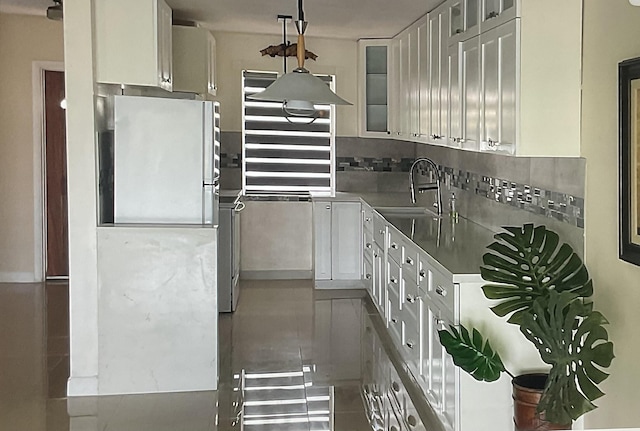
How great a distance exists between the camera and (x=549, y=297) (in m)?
2.59

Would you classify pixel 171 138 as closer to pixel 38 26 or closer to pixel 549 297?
pixel 549 297

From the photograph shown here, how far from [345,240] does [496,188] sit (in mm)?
2404

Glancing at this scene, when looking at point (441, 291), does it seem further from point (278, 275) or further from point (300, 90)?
point (278, 275)

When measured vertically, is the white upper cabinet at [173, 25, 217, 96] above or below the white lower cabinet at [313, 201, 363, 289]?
above

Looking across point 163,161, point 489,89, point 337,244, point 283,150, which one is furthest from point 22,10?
point 489,89

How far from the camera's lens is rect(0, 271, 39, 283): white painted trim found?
6775mm

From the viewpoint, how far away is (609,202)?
284 centimetres

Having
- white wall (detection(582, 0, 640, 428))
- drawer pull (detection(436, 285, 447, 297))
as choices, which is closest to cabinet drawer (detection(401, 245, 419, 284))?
drawer pull (detection(436, 285, 447, 297))

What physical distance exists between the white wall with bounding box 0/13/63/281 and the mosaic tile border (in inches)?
73.9

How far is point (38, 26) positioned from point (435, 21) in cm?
387

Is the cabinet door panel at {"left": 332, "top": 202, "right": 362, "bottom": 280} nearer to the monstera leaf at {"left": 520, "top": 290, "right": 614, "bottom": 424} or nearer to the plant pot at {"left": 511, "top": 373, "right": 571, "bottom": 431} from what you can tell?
the plant pot at {"left": 511, "top": 373, "right": 571, "bottom": 431}

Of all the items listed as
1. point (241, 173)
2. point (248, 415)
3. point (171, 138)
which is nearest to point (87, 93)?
point (171, 138)

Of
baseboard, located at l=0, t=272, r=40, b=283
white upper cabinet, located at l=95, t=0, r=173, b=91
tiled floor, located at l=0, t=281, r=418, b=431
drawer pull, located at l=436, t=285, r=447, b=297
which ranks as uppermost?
white upper cabinet, located at l=95, t=0, r=173, b=91

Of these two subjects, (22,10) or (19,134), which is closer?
(22,10)
